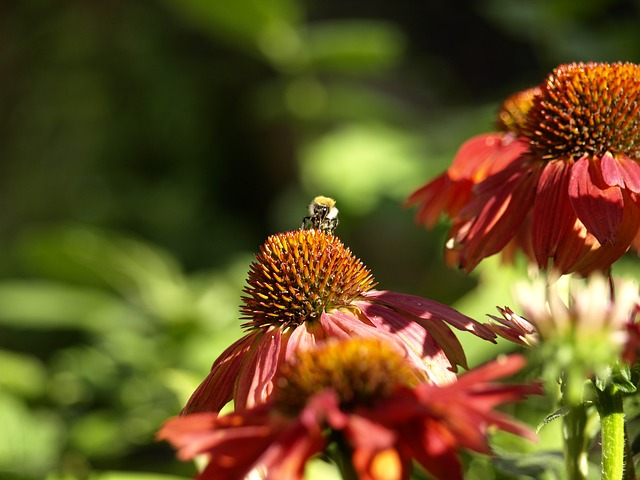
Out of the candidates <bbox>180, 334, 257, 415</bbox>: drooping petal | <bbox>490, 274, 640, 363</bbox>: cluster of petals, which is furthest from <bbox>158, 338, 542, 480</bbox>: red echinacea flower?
<bbox>180, 334, 257, 415</bbox>: drooping petal

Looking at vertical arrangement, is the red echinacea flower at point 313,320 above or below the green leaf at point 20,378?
below

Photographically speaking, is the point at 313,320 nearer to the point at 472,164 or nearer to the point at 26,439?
the point at 472,164

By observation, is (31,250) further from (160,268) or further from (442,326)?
(442,326)

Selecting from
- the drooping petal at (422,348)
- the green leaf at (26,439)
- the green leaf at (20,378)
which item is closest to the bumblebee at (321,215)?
the drooping petal at (422,348)

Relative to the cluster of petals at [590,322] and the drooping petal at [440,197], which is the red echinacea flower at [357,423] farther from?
A: the drooping petal at [440,197]

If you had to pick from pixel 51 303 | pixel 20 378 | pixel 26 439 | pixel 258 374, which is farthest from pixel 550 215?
pixel 51 303

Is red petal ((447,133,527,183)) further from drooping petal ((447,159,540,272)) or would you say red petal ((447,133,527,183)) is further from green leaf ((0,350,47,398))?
green leaf ((0,350,47,398))
